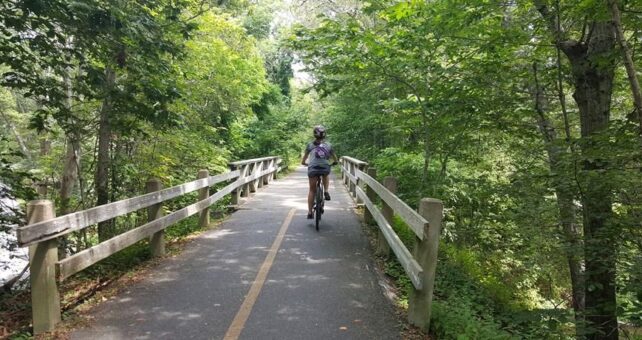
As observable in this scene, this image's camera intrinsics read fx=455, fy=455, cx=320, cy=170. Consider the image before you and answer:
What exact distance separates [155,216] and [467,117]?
5.10 meters

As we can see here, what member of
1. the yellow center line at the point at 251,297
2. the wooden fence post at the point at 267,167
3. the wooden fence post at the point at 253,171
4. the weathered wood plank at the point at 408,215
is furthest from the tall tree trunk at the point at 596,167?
the wooden fence post at the point at 267,167

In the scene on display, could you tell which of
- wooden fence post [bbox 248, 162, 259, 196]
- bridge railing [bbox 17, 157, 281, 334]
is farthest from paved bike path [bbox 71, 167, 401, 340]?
wooden fence post [bbox 248, 162, 259, 196]

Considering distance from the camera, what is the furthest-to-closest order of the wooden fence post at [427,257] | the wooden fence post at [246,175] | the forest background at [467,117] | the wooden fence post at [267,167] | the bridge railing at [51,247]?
the wooden fence post at [267,167]
the wooden fence post at [246,175]
the forest background at [467,117]
the wooden fence post at [427,257]
the bridge railing at [51,247]

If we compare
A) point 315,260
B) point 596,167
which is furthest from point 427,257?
point 315,260

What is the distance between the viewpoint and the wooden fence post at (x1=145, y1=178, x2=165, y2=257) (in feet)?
21.2

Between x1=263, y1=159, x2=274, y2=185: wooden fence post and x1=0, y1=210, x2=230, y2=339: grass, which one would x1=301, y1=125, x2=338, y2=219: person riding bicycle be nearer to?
x1=0, y1=210, x2=230, y2=339: grass

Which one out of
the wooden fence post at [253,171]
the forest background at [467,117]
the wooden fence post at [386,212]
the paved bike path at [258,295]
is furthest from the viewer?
the wooden fence post at [253,171]

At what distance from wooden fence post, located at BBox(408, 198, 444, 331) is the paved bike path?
11.2 inches

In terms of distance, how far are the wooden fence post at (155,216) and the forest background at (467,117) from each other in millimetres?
1001

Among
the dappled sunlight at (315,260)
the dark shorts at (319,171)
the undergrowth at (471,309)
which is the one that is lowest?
the undergrowth at (471,309)

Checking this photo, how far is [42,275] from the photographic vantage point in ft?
13.3

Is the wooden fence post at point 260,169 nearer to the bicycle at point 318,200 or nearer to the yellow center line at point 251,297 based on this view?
the bicycle at point 318,200

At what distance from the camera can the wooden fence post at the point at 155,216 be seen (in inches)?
255

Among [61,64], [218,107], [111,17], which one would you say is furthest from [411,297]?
[218,107]
